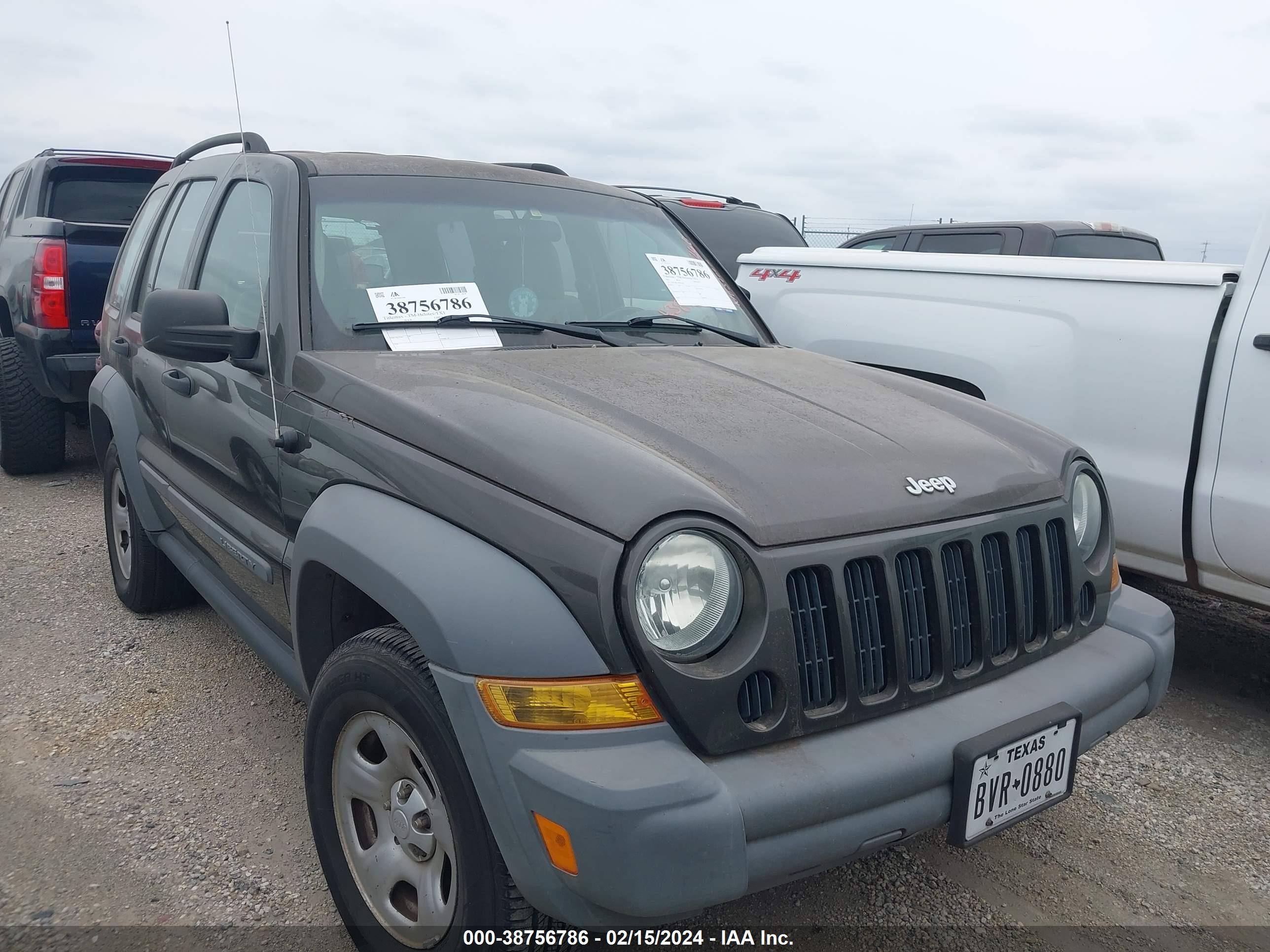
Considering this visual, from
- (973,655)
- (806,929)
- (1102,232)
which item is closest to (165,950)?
(806,929)

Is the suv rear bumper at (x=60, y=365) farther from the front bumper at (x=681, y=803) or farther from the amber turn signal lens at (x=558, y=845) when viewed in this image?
the amber turn signal lens at (x=558, y=845)

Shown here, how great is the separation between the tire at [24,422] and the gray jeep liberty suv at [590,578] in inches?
150

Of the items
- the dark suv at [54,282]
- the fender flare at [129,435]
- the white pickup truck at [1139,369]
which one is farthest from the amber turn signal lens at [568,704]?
the dark suv at [54,282]

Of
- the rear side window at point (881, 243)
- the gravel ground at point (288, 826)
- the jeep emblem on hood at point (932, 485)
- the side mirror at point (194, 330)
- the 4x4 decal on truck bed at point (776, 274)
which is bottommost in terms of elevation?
the gravel ground at point (288, 826)

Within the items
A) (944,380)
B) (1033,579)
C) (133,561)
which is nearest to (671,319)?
(1033,579)

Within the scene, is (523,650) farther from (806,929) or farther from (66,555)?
(66,555)

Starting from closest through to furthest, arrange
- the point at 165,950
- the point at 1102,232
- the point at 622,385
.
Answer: the point at 165,950, the point at 622,385, the point at 1102,232

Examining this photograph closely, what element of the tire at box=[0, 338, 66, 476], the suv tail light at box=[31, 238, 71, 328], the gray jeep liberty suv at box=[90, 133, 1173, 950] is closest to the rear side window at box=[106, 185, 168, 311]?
the gray jeep liberty suv at box=[90, 133, 1173, 950]

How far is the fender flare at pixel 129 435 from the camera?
3.61m

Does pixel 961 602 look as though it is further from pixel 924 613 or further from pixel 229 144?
pixel 229 144

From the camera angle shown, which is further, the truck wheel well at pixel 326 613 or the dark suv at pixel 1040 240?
the dark suv at pixel 1040 240

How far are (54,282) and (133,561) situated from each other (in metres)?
2.63

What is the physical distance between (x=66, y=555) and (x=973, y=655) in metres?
4.51

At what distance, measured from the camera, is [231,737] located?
3.14 m
